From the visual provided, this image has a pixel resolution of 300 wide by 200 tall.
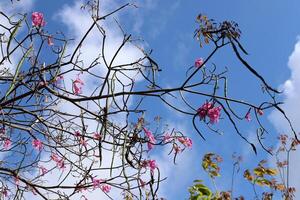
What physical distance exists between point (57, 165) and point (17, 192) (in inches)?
14.6

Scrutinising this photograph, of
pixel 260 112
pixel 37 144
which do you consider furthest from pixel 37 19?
pixel 260 112

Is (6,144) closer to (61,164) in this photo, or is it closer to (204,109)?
(61,164)

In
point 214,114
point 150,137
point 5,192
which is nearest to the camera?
point 214,114

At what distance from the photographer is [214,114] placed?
2.68 m

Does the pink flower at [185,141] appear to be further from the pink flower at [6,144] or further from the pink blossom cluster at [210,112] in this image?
the pink flower at [6,144]

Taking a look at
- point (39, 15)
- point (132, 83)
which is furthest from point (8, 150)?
point (132, 83)

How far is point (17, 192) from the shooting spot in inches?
127

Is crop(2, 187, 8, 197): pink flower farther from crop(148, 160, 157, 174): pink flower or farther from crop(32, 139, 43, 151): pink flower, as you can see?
crop(148, 160, 157, 174): pink flower

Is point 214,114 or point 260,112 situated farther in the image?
point 214,114

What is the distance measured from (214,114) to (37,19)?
1.10 m

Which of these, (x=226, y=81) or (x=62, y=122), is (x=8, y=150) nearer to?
(x=62, y=122)

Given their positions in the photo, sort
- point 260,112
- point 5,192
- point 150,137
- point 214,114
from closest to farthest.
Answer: point 260,112
point 214,114
point 150,137
point 5,192

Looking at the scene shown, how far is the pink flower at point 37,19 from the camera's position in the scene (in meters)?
3.04

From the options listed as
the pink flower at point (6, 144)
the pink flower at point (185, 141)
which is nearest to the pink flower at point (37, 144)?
the pink flower at point (6, 144)
